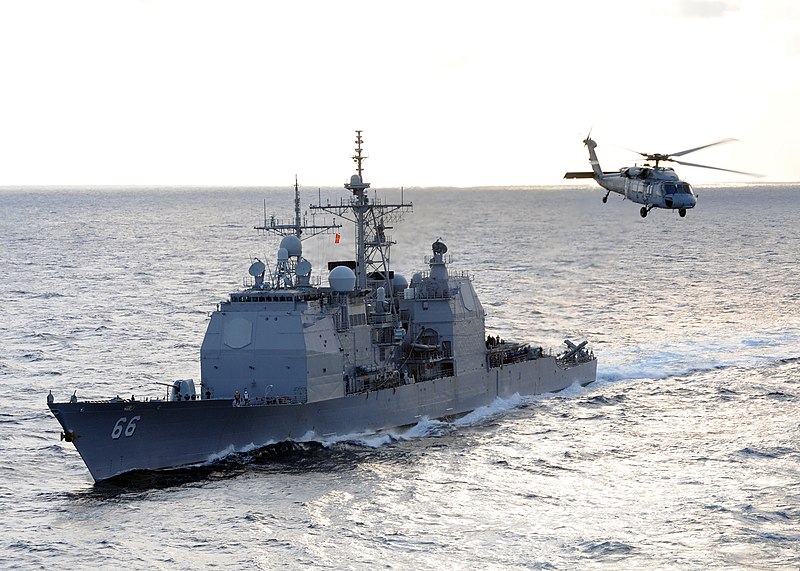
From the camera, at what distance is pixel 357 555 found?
2672 centimetres

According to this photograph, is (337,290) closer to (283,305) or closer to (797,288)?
(283,305)

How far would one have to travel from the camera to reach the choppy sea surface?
2722 cm

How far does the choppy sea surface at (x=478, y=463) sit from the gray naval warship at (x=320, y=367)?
869 mm

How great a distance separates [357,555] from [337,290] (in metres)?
14.0

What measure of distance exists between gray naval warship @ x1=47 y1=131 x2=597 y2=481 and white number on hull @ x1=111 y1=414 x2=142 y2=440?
1.6 inches

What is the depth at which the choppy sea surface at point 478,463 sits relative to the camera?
89.3ft

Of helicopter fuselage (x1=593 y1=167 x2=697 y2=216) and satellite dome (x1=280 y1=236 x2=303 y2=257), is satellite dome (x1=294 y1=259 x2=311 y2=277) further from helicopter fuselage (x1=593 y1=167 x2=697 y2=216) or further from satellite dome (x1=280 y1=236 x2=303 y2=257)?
helicopter fuselage (x1=593 y1=167 x2=697 y2=216)

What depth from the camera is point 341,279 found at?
3916 cm

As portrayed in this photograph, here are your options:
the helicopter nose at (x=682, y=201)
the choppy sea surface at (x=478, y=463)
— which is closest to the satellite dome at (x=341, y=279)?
the choppy sea surface at (x=478, y=463)

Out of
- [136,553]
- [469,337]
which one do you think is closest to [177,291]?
[469,337]

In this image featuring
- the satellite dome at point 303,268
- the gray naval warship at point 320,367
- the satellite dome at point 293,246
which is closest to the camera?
the gray naval warship at point 320,367

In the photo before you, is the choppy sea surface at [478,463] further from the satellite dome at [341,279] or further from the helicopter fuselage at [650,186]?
the helicopter fuselage at [650,186]

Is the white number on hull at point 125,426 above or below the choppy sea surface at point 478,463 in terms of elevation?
above

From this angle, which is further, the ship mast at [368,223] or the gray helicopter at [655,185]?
the ship mast at [368,223]
